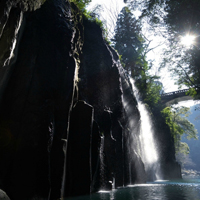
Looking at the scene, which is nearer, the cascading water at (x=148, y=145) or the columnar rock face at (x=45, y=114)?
the columnar rock face at (x=45, y=114)

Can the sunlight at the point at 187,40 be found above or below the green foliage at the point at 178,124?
above

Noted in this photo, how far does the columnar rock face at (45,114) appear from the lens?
240 inches

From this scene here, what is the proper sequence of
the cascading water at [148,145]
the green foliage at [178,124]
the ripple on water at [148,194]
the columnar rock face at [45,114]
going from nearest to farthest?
the columnar rock face at [45,114] < the ripple on water at [148,194] < the cascading water at [148,145] < the green foliage at [178,124]

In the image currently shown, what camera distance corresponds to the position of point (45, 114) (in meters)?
7.02

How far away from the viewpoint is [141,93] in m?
26.6

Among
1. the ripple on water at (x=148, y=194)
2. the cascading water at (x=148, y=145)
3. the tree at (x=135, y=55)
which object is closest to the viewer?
the ripple on water at (x=148, y=194)

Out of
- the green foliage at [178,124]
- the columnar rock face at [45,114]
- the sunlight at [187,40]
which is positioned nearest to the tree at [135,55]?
the green foliage at [178,124]

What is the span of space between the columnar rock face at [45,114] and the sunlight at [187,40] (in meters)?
9.92

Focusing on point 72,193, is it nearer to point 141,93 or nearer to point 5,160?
point 5,160

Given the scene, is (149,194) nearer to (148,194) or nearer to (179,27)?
(148,194)

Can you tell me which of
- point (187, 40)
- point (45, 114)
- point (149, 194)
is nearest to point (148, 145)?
point (187, 40)

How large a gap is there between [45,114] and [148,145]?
19464 mm

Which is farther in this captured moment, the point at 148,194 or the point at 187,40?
the point at 187,40

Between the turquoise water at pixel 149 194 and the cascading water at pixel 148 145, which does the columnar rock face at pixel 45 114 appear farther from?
the cascading water at pixel 148 145
